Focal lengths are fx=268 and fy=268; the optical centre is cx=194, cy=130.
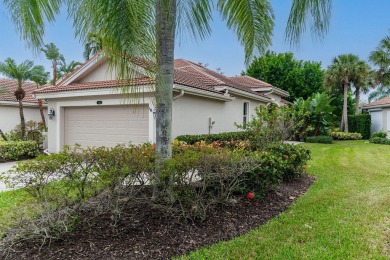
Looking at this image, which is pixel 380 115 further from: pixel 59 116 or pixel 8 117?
pixel 8 117

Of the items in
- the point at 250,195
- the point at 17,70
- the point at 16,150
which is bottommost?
the point at 250,195

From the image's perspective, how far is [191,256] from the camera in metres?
3.75

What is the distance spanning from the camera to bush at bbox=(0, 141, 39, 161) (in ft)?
40.8

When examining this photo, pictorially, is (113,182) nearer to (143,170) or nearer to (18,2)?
(143,170)

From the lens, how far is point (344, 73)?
27.0m

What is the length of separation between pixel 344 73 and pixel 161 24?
27.5 metres

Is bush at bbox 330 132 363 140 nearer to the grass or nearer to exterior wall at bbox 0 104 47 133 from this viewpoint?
the grass

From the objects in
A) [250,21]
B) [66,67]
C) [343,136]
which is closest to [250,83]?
[343,136]

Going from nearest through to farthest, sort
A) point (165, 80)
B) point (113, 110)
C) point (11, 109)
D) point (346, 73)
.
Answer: point (165, 80)
point (113, 110)
point (11, 109)
point (346, 73)

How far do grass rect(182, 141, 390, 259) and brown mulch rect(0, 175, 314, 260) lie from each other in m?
0.25

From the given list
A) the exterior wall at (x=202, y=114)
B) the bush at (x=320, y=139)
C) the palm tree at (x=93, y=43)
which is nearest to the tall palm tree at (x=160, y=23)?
the palm tree at (x=93, y=43)

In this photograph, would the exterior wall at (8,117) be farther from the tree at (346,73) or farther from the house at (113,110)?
the tree at (346,73)

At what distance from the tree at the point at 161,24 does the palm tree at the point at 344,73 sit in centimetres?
2488

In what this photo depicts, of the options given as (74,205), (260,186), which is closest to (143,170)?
(74,205)
